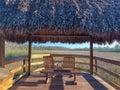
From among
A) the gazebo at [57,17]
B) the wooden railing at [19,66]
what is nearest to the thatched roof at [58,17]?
the gazebo at [57,17]

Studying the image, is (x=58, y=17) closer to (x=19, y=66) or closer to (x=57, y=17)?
(x=57, y=17)

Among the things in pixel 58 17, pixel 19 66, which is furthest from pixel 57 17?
pixel 19 66

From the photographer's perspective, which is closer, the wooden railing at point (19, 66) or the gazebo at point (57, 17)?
the gazebo at point (57, 17)

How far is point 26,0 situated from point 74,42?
4641mm

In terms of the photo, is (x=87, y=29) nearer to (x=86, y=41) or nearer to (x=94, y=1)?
(x=94, y=1)

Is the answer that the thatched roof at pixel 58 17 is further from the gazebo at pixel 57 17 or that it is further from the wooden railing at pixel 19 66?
the wooden railing at pixel 19 66

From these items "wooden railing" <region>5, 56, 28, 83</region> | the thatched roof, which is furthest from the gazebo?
"wooden railing" <region>5, 56, 28, 83</region>

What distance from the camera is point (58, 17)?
5102mm

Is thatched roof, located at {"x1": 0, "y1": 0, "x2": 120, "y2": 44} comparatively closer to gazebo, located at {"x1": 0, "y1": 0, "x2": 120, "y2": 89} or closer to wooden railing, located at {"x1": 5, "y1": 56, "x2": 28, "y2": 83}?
gazebo, located at {"x1": 0, "y1": 0, "x2": 120, "y2": 89}

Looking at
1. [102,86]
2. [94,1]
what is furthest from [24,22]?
[102,86]

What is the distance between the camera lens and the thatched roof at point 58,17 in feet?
16.6

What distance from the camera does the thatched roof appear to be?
5.07m

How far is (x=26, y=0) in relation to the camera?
5422 millimetres

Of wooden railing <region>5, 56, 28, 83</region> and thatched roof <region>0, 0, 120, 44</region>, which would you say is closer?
thatched roof <region>0, 0, 120, 44</region>
